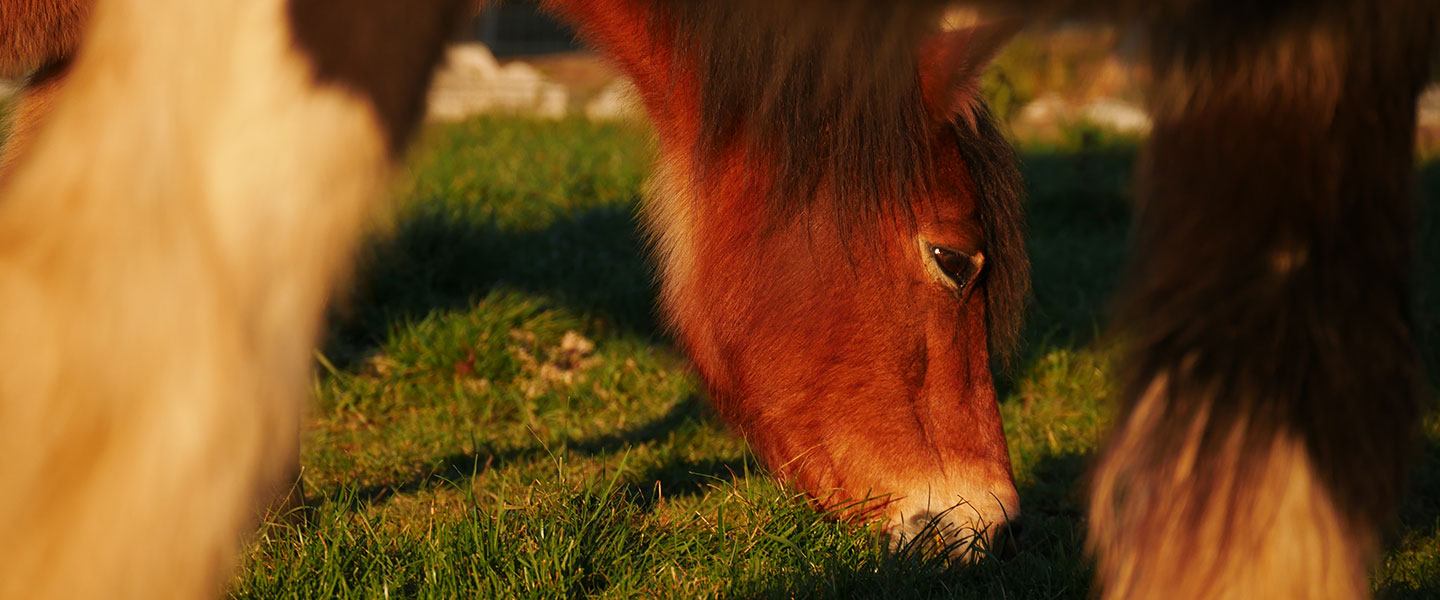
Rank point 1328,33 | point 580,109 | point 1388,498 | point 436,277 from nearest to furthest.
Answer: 1. point 1328,33
2. point 1388,498
3. point 436,277
4. point 580,109

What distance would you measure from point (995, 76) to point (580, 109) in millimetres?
2937

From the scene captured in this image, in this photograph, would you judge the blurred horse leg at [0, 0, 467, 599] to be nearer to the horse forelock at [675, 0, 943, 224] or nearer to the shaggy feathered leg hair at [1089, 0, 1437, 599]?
the horse forelock at [675, 0, 943, 224]

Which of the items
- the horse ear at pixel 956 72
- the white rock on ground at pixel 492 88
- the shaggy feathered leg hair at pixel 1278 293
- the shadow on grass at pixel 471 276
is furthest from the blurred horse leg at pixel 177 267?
the white rock on ground at pixel 492 88

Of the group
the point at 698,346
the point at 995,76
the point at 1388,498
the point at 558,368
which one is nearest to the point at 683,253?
the point at 698,346

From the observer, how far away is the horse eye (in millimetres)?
2807

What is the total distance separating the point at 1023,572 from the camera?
2723 millimetres

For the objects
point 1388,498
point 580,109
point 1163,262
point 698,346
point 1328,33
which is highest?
point 1328,33

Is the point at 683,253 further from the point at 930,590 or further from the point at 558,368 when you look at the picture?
the point at 558,368

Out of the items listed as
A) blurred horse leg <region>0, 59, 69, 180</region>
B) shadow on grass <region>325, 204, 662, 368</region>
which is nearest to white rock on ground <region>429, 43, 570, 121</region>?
shadow on grass <region>325, 204, 662, 368</region>

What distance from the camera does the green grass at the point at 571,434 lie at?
99.5 inches

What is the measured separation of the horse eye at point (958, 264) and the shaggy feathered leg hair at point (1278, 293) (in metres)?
1.27

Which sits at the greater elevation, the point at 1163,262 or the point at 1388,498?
the point at 1163,262

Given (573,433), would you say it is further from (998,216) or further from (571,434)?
(998,216)

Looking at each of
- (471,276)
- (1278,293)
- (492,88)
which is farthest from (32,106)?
(492,88)
